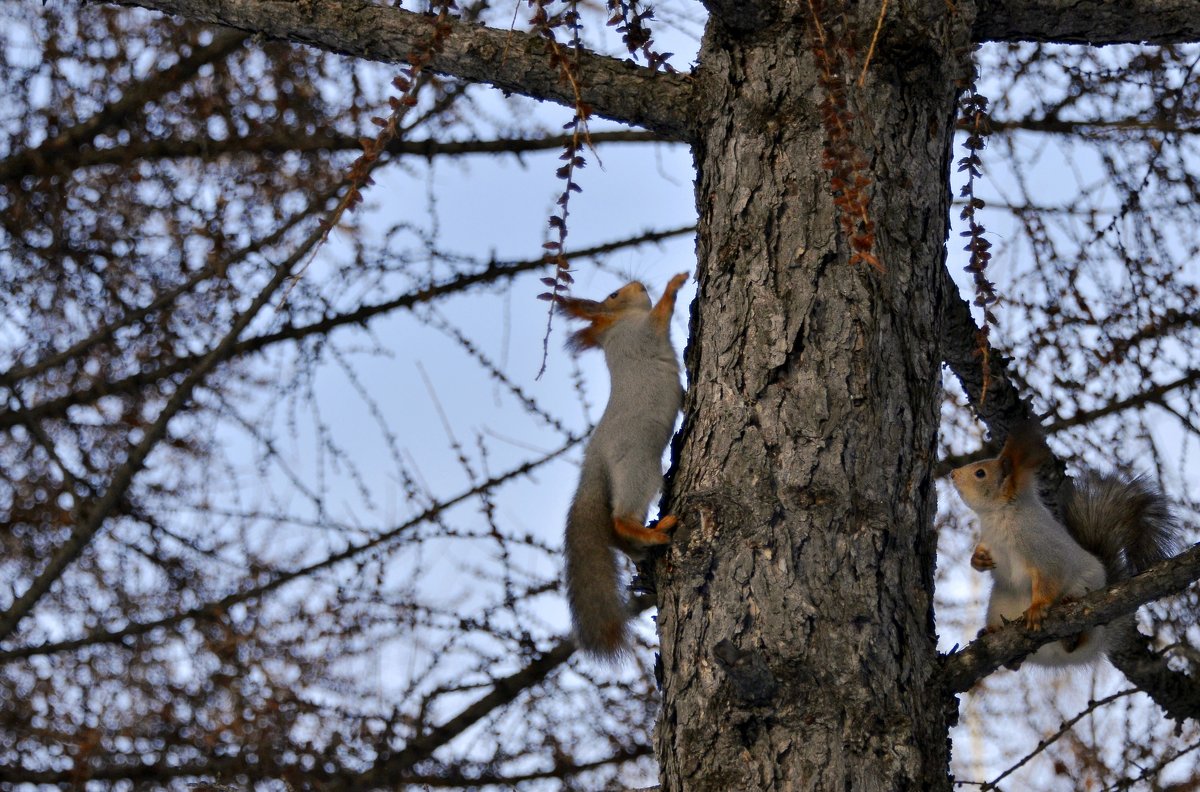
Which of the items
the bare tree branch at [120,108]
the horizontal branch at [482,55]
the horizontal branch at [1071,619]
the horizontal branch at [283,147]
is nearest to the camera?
the horizontal branch at [1071,619]

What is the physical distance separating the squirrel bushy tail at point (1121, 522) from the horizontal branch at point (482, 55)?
3.92 ft

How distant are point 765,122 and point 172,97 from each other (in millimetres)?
2908

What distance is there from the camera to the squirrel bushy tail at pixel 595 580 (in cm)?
252

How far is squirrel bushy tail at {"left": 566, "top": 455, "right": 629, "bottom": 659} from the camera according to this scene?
2523 mm

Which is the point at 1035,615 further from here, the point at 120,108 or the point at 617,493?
the point at 120,108

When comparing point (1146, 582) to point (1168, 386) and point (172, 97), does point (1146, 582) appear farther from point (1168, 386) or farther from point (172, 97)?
point (172, 97)

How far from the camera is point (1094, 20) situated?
96.7 inches

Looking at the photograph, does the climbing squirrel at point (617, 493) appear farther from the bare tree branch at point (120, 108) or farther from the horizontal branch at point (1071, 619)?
the bare tree branch at point (120, 108)

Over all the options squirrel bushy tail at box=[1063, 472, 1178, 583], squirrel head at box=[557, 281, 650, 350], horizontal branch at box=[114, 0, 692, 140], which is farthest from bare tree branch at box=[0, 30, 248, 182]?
squirrel bushy tail at box=[1063, 472, 1178, 583]

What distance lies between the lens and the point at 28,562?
433cm

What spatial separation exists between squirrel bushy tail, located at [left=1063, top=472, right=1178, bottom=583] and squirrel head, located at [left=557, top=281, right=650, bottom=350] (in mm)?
1197

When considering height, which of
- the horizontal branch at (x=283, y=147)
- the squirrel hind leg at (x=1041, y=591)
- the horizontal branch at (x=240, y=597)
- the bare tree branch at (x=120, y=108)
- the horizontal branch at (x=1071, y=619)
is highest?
the bare tree branch at (x=120, y=108)

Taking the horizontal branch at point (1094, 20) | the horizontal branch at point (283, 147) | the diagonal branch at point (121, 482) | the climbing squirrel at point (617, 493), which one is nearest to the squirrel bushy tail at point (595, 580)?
the climbing squirrel at point (617, 493)

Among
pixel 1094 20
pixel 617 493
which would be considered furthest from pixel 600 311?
pixel 1094 20
